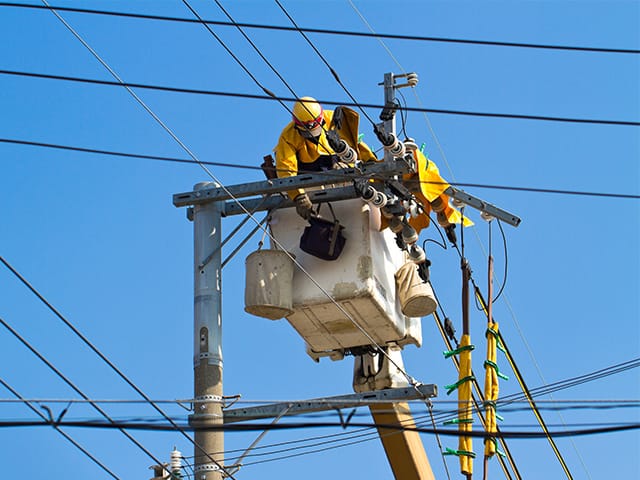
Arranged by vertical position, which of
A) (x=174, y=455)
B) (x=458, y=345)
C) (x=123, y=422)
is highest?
(x=458, y=345)

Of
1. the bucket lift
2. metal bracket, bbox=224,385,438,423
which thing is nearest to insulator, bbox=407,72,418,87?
the bucket lift

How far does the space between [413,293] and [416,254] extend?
1.74 ft

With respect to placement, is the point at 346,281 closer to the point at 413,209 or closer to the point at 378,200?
Answer: the point at 413,209

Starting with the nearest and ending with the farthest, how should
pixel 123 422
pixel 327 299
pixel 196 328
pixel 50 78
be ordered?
pixel 123 422 < pixel 50 78 < pixel 196 328 < pixel 327 299

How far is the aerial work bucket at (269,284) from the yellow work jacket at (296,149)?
2.51 ft

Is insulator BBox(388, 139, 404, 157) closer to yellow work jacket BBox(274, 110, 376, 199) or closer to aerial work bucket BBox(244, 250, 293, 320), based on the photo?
yellow work jacket BBox(274, 110, 376, 199)

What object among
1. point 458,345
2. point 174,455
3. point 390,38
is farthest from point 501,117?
A: point 174,455

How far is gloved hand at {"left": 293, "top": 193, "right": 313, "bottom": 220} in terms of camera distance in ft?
40.1

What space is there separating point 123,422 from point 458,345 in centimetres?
581

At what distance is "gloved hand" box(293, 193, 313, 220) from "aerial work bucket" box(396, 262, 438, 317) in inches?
53.6

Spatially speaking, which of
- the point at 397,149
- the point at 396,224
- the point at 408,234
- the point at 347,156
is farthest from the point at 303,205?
the point at 397,149

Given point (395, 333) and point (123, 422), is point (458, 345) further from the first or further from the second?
point (123, 422)

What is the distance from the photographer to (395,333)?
13398 mm

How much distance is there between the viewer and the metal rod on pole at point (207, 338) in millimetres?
10930
